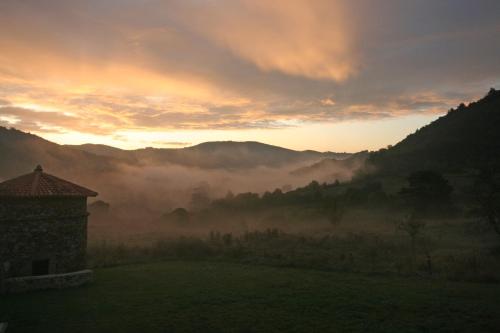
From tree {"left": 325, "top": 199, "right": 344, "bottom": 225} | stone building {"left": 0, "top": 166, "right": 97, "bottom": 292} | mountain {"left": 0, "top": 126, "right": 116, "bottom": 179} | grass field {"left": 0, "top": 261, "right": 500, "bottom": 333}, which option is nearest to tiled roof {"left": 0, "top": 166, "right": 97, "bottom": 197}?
Result: stone building {"left": 0, "top": 166, "right": 97, "bottom": 292}

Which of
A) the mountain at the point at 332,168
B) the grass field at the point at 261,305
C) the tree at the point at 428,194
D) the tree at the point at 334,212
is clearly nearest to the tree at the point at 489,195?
the grass field at the point at 261,305

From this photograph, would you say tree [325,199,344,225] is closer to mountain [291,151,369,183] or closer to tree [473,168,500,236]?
tree [473,168,500,236]

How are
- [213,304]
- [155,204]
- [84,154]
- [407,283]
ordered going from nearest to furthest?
1. [213,304]
2. [407,283]
3. [155,204]
4. [84,154]

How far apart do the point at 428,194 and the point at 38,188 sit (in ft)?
157

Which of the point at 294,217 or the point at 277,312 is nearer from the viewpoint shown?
the point at 277,312

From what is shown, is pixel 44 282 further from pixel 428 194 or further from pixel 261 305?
pixel 428 194

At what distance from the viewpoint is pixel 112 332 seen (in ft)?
44.9

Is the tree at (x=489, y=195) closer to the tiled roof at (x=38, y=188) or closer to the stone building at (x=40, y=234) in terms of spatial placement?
the tiled roof at (x=38, y=188)

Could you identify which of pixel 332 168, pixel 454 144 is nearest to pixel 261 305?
pixel 454 144

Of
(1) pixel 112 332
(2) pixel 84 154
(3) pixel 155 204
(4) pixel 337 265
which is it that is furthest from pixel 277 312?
(2) pixel 84 154

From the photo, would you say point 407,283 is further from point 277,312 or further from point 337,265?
point 277,312

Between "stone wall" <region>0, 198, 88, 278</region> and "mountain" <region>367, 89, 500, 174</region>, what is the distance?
218 feet

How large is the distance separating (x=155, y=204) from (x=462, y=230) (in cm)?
9311

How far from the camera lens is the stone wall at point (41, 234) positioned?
1966cm
